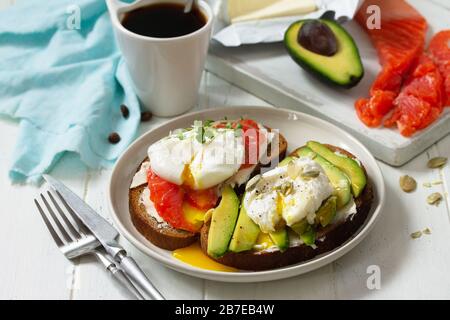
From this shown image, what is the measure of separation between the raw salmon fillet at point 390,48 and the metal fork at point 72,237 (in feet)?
2.97

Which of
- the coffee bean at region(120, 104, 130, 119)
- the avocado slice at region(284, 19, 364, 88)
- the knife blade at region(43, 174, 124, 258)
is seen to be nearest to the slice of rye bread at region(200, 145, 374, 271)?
the knife blade at region(43, 174, 124, 258)

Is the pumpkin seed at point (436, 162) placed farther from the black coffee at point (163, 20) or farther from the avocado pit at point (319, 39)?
the black coffee at point (163, 20)

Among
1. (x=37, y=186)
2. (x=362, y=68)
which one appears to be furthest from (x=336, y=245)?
(x=37, y=186)

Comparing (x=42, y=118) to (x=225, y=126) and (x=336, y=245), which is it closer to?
(x=225, y=126)

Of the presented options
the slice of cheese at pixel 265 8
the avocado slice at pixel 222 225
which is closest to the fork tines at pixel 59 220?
the avocado slice at pixel 222 225

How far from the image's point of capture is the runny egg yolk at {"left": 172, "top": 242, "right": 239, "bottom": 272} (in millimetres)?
1738

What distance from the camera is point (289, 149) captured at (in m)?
2.15

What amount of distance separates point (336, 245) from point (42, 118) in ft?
3.59

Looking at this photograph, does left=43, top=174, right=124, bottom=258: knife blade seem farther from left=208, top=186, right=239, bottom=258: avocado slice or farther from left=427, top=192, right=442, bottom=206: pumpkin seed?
left=427, top=192, right=442, bottom=206: pumpkin seed

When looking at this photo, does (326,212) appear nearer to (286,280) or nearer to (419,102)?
(286,280)

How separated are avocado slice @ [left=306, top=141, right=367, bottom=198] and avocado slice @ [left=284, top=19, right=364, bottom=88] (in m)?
0.41

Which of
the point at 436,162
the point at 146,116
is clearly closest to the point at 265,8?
the point at 146,116

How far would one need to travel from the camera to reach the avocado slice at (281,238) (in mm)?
1676

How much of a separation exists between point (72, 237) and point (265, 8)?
3.98 ft
